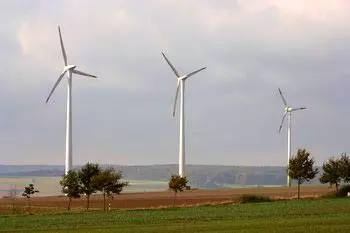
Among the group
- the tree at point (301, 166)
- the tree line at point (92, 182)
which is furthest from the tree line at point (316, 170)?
the tree line at point (92, 182)

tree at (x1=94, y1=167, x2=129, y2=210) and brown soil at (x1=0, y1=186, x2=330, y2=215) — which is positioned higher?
tree at (x1=94, y1=167, x2=129, y2=210)

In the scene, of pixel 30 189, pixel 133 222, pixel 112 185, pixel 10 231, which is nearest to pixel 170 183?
pixel 112 185

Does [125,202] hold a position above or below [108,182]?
below

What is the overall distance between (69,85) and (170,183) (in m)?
25.9

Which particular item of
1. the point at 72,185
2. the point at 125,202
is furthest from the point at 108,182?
the point at 125,202

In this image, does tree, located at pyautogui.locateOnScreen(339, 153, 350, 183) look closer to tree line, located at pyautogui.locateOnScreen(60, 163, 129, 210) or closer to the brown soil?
the brown soil

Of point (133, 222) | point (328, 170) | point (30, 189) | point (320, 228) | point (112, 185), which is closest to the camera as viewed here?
point (320, 228)

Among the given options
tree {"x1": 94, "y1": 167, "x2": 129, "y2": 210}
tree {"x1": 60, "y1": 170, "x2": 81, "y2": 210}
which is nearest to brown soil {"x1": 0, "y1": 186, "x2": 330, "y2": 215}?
tree {"x1": 60, "y1": 170, "x2": 81, "y2": 210}

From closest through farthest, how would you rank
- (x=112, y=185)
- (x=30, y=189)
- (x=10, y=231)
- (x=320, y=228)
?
(x=320, y=228), (x=10, y=231), (x=112, y=185), (x=30, y=189)

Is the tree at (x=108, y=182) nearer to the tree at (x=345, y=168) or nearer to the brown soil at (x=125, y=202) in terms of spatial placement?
the brown soil at (x=125, y=202)

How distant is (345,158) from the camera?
391ft

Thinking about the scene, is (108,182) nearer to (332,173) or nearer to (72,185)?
(72,185)

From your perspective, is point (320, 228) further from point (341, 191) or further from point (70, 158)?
point (70, 158)

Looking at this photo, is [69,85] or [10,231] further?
[69,85]
